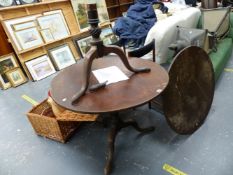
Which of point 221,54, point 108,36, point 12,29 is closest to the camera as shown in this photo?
point 221,54

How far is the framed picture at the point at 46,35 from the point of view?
3380 millimetres

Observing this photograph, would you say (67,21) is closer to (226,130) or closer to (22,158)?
(22,158)

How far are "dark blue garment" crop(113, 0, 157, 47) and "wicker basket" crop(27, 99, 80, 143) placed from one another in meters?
1.47

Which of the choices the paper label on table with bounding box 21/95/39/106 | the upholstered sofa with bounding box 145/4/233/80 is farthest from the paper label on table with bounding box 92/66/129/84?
the paper label on table with bounding box 21/95/39/106

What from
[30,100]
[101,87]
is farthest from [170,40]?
[30,100]

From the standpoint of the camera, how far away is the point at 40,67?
3311mm

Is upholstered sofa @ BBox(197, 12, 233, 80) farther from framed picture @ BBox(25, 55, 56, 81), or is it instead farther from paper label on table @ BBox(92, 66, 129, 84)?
framed picture @ BBox(25, 55, 56, 81)

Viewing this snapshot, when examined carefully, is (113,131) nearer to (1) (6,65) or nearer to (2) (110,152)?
(2) (110,152)

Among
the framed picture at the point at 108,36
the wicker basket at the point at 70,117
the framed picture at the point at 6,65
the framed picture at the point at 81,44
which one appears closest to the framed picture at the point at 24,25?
the framed picture at the point at 6,65

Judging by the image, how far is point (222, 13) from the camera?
8.85ft

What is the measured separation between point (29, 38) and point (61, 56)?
0.60 meters

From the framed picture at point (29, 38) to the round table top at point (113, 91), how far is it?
207 centimetres

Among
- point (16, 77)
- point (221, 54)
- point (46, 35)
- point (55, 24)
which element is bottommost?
point (221, 54)

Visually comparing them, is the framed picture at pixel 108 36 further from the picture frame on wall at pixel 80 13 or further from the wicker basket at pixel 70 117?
the wicker basket at pixel 70 117
